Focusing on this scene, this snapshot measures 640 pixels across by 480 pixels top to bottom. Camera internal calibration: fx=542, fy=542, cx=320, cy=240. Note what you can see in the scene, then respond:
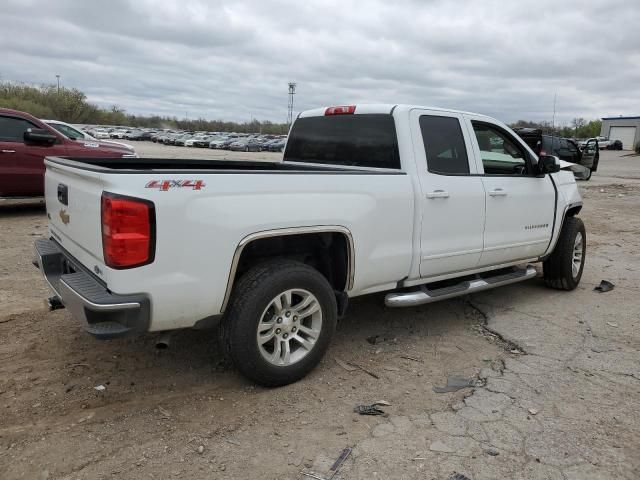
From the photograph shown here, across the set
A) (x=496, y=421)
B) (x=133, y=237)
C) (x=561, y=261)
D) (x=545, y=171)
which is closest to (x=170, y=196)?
(x=133, y=237)

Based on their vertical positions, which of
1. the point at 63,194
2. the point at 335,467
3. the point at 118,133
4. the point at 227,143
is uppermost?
the point at 118,133

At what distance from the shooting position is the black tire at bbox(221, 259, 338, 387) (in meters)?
3.32

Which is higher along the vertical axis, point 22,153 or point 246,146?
point 246,146

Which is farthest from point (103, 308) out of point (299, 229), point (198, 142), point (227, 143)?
point (198, 142)

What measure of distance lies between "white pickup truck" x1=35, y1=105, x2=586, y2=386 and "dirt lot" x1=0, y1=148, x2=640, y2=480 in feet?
1.38

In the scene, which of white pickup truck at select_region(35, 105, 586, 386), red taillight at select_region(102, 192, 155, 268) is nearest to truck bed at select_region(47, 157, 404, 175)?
white pickup truck at select_region(35, 105, 586, 386)

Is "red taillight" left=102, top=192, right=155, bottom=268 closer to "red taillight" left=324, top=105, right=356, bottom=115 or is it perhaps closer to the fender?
"red taillight" left=324, top=105, right=356, bottom=115

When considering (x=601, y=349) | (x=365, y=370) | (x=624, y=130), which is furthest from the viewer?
(x=624, y=130)

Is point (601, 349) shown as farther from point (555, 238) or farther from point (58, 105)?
point (58, 105)

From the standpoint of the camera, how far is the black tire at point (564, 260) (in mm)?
5941

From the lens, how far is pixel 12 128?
9.29 meters

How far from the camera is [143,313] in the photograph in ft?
9.70

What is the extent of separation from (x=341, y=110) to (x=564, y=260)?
3072mm

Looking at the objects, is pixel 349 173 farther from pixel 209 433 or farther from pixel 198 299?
pixel 209 433
